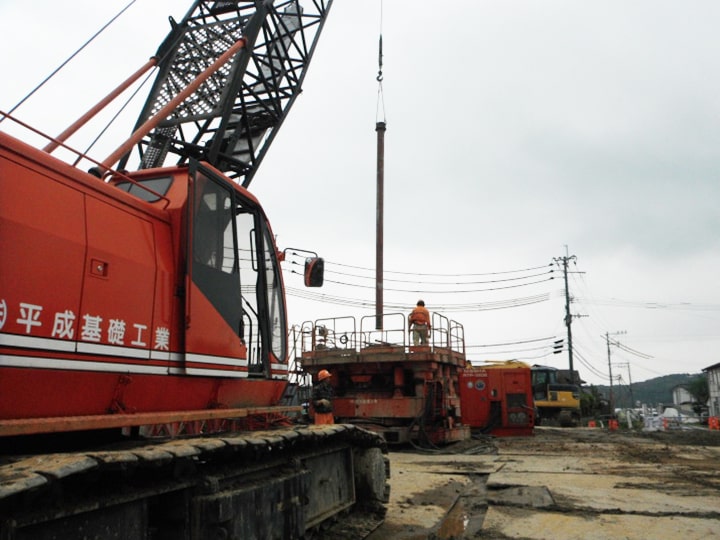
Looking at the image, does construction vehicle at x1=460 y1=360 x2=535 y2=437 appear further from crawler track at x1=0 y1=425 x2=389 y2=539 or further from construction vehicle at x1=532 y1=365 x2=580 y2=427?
crawler track at x1=0 y1=425 x2=389 y2=539

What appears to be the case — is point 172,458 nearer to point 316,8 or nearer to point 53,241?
point 53,241

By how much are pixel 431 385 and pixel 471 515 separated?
23.9 ft

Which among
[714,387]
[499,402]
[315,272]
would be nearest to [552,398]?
[499,402]

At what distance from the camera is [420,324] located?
1538 cm

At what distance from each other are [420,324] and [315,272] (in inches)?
380

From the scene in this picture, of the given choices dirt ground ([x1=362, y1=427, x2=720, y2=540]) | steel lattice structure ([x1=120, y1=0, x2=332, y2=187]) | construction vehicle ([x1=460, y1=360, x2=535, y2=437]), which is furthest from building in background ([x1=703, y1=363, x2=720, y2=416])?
steel lattice structure ([x1=120, y1=0, x2=332, y2=187])

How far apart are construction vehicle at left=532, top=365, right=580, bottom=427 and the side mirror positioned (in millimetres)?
27338

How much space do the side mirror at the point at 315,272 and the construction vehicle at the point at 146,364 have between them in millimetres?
29

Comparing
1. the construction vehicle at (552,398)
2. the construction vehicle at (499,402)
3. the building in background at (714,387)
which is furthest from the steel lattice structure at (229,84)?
the building in background at (714,387)

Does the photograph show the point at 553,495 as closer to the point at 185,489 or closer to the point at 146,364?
the point at 185,489

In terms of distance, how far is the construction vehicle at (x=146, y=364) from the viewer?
10.5ft

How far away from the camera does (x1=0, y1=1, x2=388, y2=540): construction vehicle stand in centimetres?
319

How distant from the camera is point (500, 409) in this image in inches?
768

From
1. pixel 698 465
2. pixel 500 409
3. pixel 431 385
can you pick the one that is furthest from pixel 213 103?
pixel 500 409
